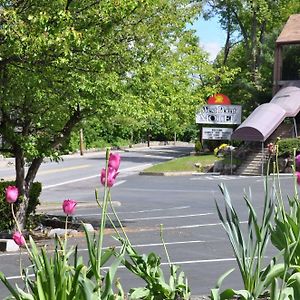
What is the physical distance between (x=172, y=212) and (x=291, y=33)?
23826 mm

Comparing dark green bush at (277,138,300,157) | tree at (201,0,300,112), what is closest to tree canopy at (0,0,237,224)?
dark green bush at (277,138,300,157)

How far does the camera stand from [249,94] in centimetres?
4581

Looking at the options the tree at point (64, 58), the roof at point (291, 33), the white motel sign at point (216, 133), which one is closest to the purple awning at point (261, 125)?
the white motel sign at point (216, 133)

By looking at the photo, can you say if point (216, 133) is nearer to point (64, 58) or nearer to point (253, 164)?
point (253, 164)

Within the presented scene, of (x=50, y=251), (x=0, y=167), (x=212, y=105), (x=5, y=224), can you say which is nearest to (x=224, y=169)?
(x=212, y=105)

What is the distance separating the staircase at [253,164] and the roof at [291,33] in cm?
713

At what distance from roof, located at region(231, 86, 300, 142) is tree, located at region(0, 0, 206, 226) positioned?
20.2 metres

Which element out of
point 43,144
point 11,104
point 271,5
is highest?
point 271,5

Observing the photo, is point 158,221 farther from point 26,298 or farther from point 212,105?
point 212,105

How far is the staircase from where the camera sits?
34031 mm

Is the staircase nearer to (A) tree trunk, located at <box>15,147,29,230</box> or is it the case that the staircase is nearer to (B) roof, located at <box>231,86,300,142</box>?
(B) roof, located at <box>231,86,300,142</box>

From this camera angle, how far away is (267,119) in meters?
34.9

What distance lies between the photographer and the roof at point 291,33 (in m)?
38.4

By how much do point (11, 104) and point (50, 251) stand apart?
305 cm
